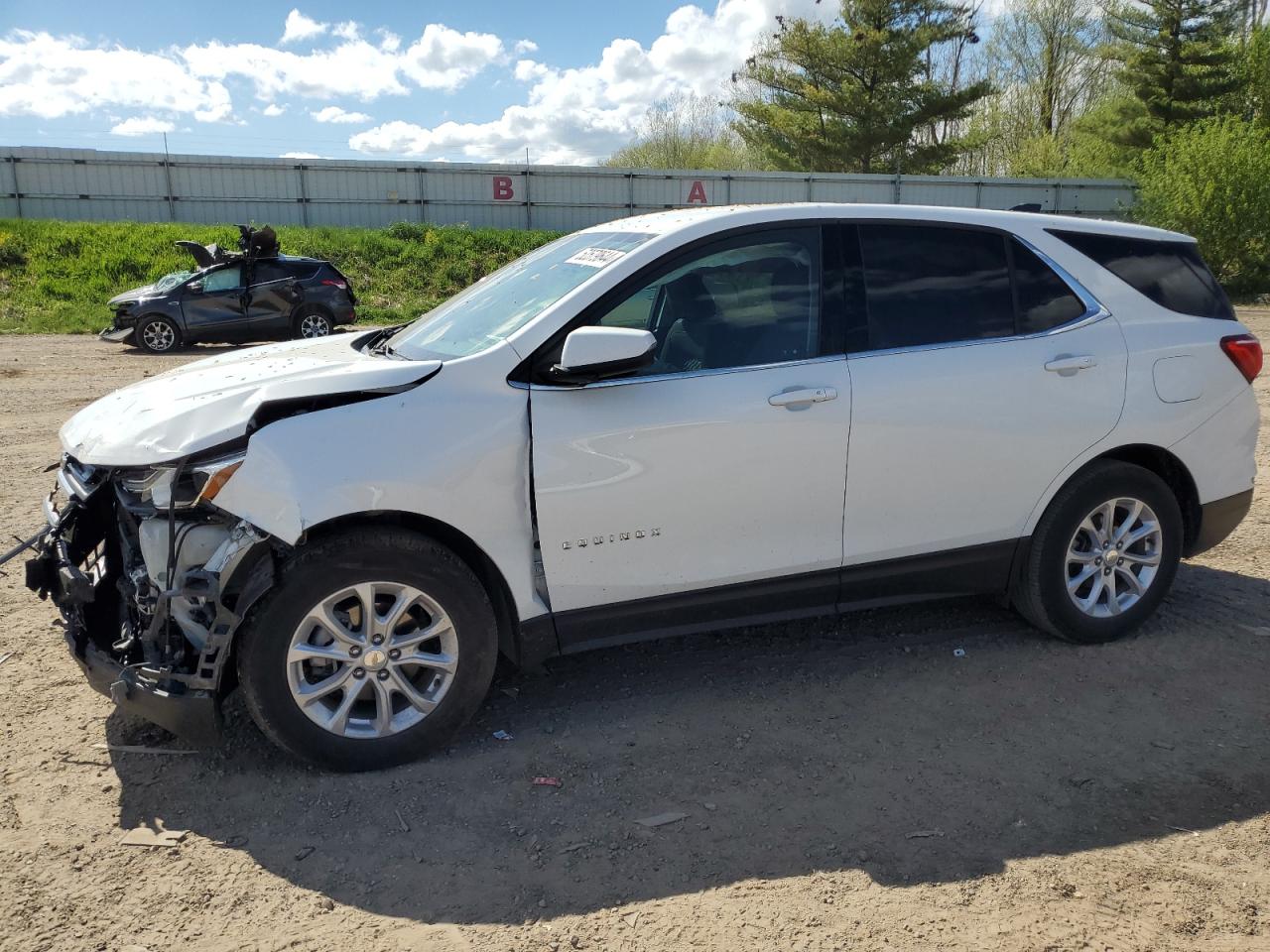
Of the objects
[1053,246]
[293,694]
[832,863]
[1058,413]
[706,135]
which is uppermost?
[706,135]

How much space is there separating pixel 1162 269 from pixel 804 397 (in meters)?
2.04

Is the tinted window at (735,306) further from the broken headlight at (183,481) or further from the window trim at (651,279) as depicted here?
the broken headlight at (183,481)

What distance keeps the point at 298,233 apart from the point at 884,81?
2268 cm

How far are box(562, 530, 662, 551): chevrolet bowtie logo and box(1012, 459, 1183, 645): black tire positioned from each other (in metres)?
1.81

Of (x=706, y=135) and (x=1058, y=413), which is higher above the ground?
(x=706, y=135)

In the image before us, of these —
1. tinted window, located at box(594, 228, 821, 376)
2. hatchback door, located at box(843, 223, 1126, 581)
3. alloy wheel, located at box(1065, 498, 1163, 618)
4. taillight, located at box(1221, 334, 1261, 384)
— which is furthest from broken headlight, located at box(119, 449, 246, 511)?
taillight, located at box(1221, 334, 1261, 384)

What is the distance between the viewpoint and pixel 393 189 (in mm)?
30141

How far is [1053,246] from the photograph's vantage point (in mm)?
4570

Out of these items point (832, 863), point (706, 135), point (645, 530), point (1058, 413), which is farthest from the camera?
point (706, 135)

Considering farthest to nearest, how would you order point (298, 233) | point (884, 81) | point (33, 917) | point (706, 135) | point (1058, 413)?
1. point (706, 135)
2. point (884, 81)
3. point (298, 233)
4. point (1058, 413)
5. point (33, 917)

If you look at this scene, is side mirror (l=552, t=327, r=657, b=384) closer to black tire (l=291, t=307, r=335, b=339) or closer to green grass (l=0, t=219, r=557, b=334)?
black tire (l=291, t=307, r=335, b=339)

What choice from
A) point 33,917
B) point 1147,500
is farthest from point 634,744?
point 1147,500

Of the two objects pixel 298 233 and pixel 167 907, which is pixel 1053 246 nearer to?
pixel 167 907

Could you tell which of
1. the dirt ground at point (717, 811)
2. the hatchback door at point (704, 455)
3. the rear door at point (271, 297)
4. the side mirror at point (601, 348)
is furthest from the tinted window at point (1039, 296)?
the rear door at point (271, 297)
